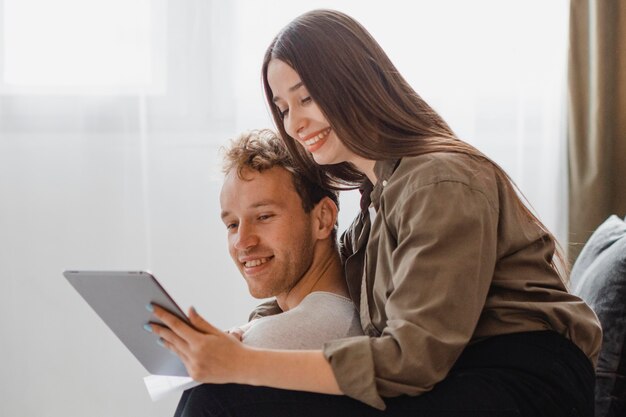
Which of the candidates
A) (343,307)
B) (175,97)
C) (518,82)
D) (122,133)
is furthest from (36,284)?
(518,82)

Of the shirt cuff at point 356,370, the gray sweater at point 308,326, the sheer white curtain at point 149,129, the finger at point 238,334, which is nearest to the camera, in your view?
the shirt cuff at point 356,370

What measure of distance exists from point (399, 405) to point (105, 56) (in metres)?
1.57

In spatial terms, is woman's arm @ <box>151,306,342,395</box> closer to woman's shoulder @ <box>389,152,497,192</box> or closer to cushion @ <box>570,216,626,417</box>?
woman's shoulder @ <box>389,152,497,192</box>

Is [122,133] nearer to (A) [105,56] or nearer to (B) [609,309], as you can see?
(A) [105,56]

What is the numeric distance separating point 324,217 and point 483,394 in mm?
512

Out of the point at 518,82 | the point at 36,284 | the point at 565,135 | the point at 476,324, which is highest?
the point at 518,82

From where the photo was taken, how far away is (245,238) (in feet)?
4.98

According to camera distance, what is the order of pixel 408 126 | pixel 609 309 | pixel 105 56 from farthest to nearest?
pixel 105 56
pixel 609 309
pixel 408 126

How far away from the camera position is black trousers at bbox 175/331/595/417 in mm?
1164

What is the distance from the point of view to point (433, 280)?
3.81 feet

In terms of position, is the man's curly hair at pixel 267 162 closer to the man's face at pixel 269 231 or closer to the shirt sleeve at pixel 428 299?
the man's face at pixel 269 231

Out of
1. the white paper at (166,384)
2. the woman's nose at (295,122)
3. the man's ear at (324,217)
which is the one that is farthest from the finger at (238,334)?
the woman's nose at (295,122)

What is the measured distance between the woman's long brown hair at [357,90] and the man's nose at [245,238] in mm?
246

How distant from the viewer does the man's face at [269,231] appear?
152 cm
